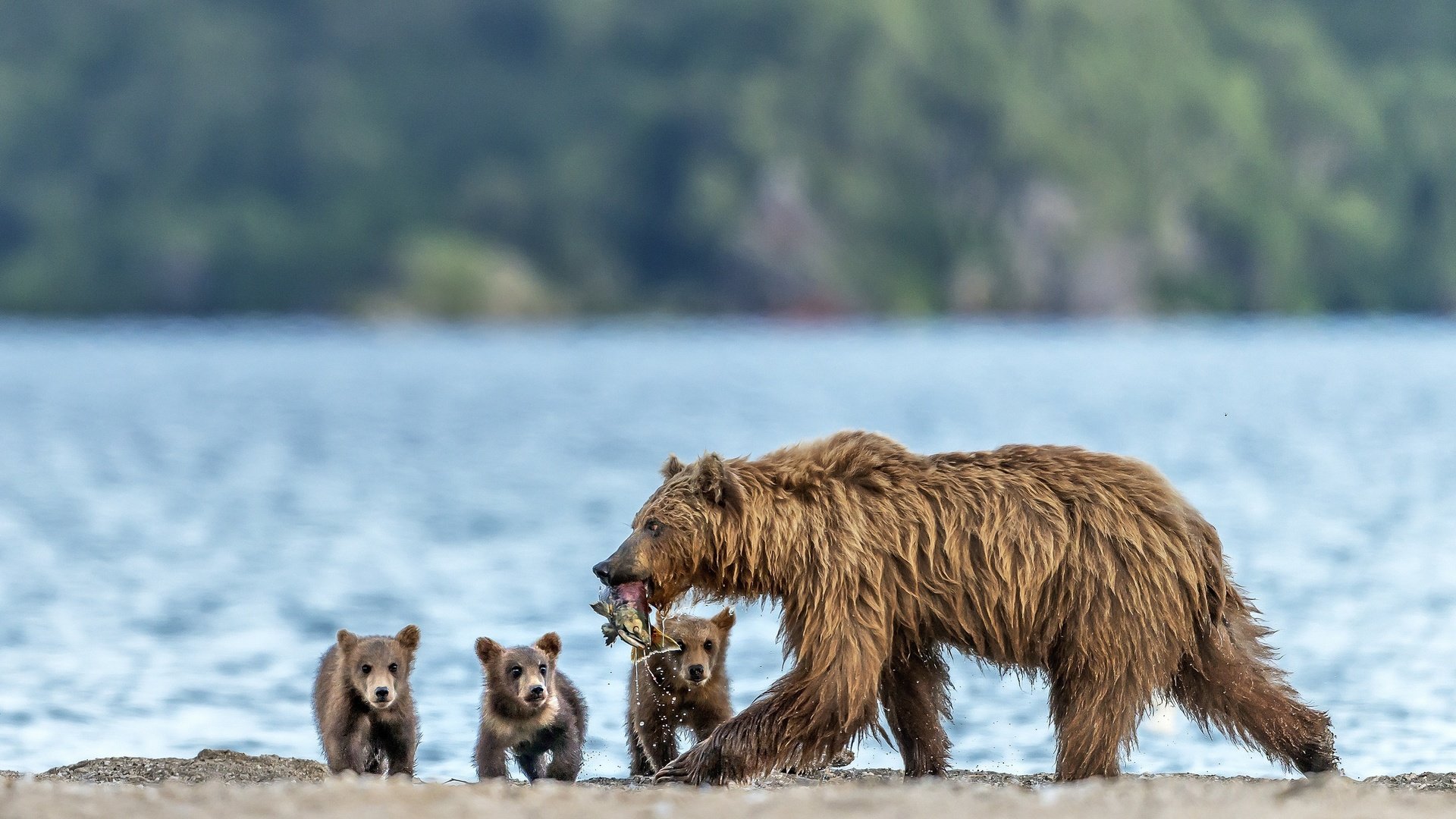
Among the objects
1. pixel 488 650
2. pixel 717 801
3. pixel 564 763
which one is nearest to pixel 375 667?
pixel 488 650

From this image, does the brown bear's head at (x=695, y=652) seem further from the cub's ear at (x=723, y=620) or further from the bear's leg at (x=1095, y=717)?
the bear's leg at (x=1095, y=717)

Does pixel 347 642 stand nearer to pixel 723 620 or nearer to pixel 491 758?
pixel 491 758

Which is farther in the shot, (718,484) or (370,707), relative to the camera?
(370,707)

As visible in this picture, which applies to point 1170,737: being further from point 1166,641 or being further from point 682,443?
point 682,443

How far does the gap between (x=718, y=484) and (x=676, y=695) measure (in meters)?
2.10

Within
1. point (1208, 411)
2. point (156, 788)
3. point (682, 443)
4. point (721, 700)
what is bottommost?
point (156, 788)

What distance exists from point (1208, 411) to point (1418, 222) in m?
78.5

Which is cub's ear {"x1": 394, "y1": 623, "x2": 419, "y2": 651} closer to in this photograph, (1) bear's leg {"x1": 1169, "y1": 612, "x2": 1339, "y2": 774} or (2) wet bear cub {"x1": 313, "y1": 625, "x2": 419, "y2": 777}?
(2) wet bear cub {"x1": 313, "y1": 625, "x2": 419, "y2": 777}

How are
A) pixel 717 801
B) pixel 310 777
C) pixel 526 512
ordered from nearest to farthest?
pixel 717 801 → pixel 310 777 → pixel 526 512

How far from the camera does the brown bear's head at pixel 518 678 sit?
1048 centimetres

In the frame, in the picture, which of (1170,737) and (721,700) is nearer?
(721,700)

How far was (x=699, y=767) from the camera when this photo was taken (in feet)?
31.7

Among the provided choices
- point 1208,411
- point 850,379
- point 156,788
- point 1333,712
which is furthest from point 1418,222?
point 156,788

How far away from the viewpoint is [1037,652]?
976cm
